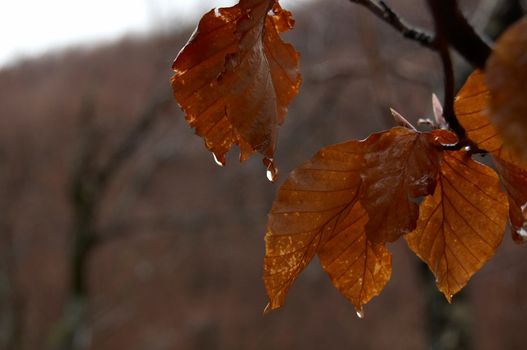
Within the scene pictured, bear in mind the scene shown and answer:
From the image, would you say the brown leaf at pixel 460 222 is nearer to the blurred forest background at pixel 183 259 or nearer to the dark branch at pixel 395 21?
the dark branch at pixel 395 21

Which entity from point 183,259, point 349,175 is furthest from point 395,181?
point 183,259

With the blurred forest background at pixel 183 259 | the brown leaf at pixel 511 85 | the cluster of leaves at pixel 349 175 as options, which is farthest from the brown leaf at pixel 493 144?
the blurred forest background at pixel 183 259

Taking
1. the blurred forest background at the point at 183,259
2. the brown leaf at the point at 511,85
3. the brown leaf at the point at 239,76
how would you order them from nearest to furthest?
1. the brown leaf at the point at 511,85
2. the brown leaf at the point at 239,76
3. the blurred forest background at the point at 183,259

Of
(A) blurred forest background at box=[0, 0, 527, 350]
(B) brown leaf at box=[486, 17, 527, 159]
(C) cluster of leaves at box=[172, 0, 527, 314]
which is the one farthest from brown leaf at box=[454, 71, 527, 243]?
(A) blurred forest background at box=[0, 0, 527, 350]

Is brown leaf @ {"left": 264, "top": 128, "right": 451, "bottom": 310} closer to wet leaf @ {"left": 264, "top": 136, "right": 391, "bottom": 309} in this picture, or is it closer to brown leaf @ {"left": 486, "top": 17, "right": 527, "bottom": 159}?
wet leaf @ {"left": 264, "top": 136, "right": 391, "bottom": 309}

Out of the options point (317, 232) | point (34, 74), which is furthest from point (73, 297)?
point (34, 74)

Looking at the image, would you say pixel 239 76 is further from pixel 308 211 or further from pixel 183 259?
pixel 183 259

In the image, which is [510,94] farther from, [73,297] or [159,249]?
[159,249]
